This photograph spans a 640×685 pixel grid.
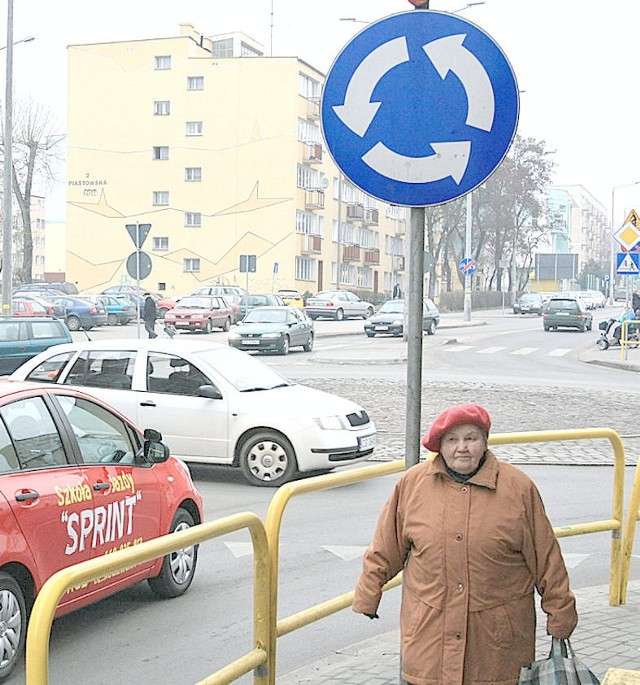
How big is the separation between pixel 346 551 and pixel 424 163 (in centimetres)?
484

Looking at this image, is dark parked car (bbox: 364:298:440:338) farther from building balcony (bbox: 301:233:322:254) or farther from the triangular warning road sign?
building balcony (bbox: 301:233:322:254)

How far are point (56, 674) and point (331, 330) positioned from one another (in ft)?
154

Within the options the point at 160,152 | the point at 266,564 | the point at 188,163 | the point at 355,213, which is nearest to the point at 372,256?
the point at 355,213

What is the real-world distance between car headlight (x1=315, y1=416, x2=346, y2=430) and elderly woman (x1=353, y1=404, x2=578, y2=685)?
25.7 feet

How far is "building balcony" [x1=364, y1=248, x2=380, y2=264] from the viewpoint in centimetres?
9485

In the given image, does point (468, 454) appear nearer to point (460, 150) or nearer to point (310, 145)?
point (460, 150)

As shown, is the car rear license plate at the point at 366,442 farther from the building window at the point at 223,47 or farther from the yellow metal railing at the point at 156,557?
the building window at the point at 223,47

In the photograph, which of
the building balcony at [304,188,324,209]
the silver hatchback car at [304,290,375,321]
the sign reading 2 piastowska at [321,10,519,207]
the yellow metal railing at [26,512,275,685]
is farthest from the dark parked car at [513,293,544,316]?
the sign reading 2 piastowska at [321,10,519,207]

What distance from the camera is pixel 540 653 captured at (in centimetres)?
550

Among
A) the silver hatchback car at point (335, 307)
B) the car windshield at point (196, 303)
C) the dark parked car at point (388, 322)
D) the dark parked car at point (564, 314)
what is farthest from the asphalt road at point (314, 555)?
the silver hatchback car at point (335, 307)

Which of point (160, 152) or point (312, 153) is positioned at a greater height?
point (312, 153)

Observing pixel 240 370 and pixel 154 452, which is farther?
pixel 240 370

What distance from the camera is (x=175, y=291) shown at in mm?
77875

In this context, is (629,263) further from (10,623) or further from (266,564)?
(266,564)
